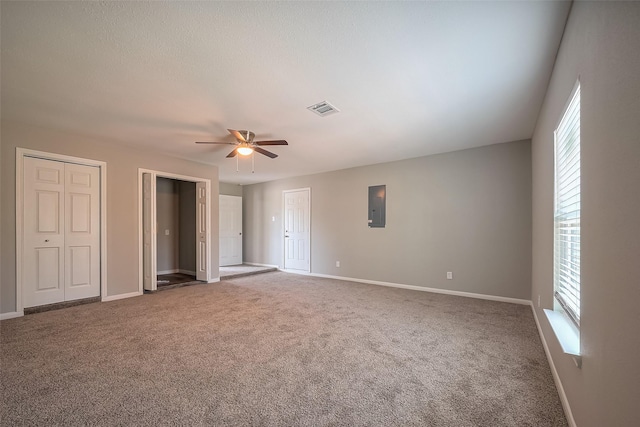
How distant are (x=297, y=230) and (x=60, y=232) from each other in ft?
14.4

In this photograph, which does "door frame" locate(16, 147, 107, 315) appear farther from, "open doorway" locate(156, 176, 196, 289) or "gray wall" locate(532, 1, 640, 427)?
"gray wall" locate(532, 1, 640, 427)

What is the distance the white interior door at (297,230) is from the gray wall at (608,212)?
5.48 meters

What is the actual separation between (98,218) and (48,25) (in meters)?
3.17

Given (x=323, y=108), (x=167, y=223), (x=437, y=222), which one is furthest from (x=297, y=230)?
(x=323, y=108)

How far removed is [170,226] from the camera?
684 centimetres

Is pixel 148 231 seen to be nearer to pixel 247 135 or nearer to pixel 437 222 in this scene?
pixel 247 135

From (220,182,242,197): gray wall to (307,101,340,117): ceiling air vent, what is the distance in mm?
5482

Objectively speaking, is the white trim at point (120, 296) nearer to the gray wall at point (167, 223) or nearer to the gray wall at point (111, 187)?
the gray wall at point (111, 187)

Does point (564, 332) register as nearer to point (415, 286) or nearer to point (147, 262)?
point (415, 286)

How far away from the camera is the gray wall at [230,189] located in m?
7.96

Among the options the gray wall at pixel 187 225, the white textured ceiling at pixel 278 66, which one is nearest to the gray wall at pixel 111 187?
the white textured ceiling at pixel 278 66

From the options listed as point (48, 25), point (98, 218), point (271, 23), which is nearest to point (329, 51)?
point (271, 23)

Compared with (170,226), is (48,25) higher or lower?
higher

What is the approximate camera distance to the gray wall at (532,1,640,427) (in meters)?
0.95
